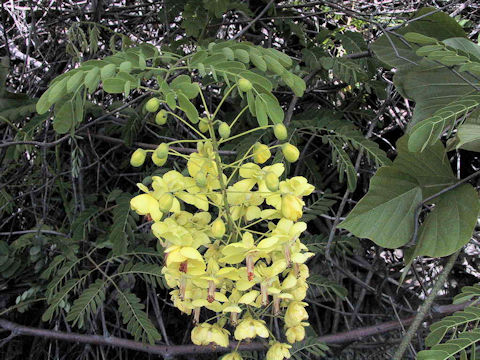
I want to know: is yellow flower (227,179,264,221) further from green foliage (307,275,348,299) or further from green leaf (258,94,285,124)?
green foliage (307,275,348,299)

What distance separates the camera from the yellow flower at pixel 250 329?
84 centimetres

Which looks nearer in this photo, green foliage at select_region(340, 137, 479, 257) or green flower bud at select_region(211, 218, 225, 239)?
green flower bud at select_region(211, 218, 225, 239)

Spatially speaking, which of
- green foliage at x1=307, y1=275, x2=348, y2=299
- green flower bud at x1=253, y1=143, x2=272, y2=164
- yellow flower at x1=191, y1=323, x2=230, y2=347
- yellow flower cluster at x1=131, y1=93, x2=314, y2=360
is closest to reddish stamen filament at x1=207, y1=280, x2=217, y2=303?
yellow flower cluster at x1=131, y1=93, x2=314, y2=360

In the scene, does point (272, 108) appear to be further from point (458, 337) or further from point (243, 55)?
point (458, 337)

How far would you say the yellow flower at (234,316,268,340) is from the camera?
0.84 meters

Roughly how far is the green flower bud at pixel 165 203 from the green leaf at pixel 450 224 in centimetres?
67

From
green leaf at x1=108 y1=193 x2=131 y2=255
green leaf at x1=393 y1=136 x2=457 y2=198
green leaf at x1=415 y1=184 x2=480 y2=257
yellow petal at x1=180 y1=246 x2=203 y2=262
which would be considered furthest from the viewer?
green leaf at x1=108 y1=193 x2=131 y2=255

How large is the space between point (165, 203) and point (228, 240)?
15 cm

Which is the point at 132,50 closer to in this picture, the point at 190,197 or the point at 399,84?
the point at 190,197

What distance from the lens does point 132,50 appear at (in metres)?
0.90

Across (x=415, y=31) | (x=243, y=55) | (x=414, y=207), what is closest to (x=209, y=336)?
(x=243, y=55)

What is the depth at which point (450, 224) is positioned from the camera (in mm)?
1116

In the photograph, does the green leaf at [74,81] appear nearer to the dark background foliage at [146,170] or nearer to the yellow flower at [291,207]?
the yellow flower at [291,207]

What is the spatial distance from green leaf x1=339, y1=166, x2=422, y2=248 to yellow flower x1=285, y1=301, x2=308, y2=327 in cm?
32
